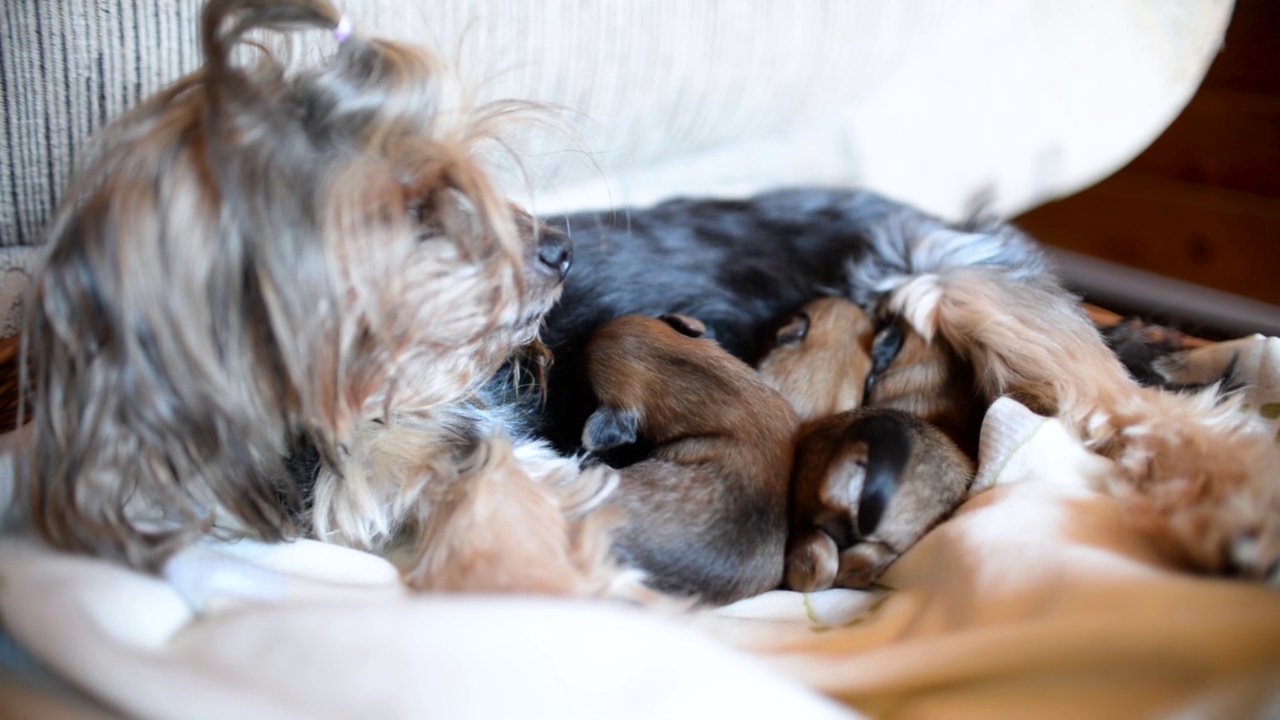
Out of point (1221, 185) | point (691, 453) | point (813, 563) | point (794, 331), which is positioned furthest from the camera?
point (1221, 185)

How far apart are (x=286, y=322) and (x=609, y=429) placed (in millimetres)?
591

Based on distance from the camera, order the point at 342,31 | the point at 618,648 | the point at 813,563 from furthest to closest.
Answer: the point at 813,563 < the point at 342,31 < the point at 618,648

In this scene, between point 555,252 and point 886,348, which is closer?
point 555,252

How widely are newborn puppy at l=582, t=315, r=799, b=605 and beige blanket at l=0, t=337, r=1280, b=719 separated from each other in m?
0.12

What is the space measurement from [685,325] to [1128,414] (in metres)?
0.71

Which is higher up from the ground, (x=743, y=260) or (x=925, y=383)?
(x=743, y=260)

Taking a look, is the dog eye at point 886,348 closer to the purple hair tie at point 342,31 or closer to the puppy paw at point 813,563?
the puppy paw at point 813,563

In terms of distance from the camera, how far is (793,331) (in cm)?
168

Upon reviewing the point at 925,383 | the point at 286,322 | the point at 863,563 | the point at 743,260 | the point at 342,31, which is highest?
the point at 342,31

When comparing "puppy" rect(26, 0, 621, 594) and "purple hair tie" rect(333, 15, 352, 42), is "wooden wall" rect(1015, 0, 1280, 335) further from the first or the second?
"purple hair tie" rect(333, 15, 352, 42)

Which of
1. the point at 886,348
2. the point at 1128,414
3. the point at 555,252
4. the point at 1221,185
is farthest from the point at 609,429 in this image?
the point at 1221,185

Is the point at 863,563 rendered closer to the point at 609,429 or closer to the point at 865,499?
the point at 865,499

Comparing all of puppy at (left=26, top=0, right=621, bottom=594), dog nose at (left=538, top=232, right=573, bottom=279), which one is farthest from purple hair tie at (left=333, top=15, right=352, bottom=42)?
dog nose at (left=538, top=232, right=573, bottom=279)

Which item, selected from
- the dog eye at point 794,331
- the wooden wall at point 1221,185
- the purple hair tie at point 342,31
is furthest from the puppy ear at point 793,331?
the wooden wall at point 1221,185
